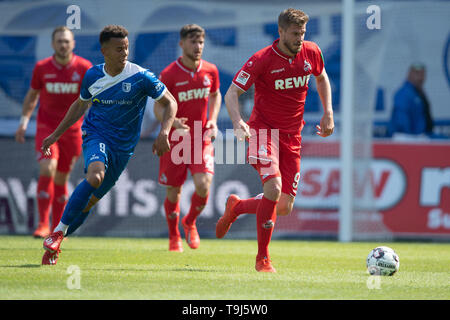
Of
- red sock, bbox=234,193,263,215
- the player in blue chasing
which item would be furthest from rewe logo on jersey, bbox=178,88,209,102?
Result: red sock, bbox=234,193,263,215

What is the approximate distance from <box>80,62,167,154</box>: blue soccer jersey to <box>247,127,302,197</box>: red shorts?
98 centimetres

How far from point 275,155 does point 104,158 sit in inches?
60.0

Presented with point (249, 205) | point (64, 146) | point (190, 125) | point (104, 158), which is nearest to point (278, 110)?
point (249, 205)

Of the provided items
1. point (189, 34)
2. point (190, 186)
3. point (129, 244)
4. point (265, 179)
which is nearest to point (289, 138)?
point (265, 179)

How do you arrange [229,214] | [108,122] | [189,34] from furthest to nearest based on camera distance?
[189,34] < [229,214] < [108,122]

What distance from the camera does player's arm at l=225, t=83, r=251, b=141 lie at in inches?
253

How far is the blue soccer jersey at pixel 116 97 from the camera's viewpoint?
7133 mm

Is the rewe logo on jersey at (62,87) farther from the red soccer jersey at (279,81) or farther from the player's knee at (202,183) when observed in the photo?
the red soccer jersey at (279,81)

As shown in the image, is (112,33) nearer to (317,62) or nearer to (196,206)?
(317,62)

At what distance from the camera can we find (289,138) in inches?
289

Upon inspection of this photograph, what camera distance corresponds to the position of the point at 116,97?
717 centimetres

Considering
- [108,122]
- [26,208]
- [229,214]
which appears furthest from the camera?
[26,208]

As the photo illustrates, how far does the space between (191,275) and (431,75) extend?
742cm

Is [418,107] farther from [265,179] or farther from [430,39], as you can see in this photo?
[265,179]
